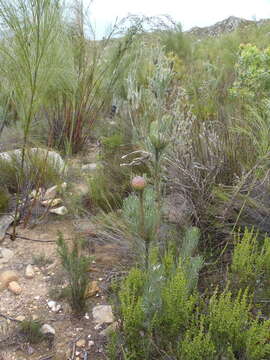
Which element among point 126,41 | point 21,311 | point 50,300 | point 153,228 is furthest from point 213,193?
point 126,41

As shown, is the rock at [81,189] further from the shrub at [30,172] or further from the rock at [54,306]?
the rock at [54,306]

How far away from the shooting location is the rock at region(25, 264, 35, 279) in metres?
2.29

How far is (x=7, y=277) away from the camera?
88.6 inches

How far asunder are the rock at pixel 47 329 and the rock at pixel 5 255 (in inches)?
26.3

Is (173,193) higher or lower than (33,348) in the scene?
higher

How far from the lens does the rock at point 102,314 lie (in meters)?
1.95

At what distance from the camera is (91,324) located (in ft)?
6.40

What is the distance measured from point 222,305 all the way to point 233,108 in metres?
2.25

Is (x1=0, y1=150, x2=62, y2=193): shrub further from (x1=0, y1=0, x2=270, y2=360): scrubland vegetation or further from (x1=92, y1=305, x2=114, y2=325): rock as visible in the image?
(x1=92, y1=305, x2=114, y2=325): rock

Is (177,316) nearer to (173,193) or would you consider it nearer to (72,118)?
(173,193)

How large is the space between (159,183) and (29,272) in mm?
1059

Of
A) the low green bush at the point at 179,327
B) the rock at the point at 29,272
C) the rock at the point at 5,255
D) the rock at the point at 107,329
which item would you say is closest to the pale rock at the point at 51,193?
the rock at the point at 5,255

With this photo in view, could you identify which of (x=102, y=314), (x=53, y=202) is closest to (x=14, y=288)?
(x=102, y=314)

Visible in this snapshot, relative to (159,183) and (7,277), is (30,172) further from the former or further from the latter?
(159,183)
